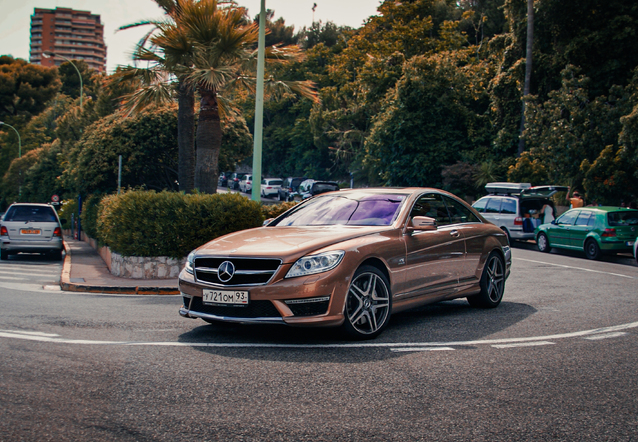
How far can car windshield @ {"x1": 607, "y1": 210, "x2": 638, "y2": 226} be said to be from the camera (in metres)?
18.0

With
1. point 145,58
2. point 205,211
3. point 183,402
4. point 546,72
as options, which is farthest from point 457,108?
point 183,402

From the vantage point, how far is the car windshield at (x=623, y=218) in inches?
709

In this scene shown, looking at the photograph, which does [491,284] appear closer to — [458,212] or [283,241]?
[458,212]

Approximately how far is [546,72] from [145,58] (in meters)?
20.7

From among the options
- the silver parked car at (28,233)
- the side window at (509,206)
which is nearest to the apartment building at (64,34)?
the silver parked car at (28,233)

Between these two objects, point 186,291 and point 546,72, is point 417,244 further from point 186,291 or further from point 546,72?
point 546,72

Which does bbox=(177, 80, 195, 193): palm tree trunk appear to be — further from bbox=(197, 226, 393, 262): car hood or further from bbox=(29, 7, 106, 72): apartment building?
bbox=(29, 7, 106, 72): apartment building

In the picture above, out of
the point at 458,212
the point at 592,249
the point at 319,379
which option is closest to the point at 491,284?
the point at 458,212

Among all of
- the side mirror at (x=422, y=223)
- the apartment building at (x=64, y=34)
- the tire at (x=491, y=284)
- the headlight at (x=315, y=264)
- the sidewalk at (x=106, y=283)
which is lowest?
the sidewalk at (x=106, y=283)

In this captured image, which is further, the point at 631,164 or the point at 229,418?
the point at 631,164

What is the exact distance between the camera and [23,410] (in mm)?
3830

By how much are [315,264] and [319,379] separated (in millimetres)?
1289

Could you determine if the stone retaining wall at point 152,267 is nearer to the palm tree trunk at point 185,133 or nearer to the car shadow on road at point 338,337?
the palm tree trunk at point 185,133

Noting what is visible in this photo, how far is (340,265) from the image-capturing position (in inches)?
225
